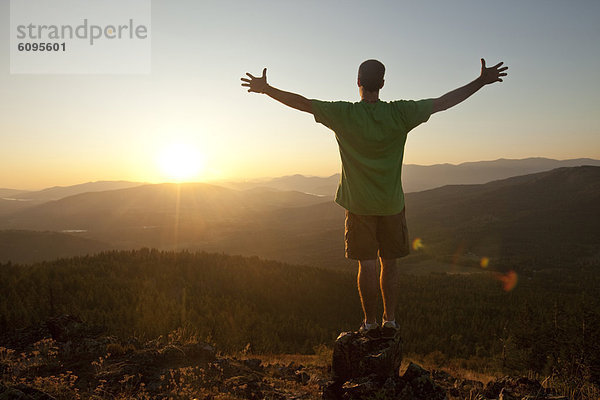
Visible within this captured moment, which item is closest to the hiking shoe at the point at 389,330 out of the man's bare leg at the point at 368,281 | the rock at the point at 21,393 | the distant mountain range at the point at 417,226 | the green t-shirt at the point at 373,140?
the man's bare leg at the point at 368,281

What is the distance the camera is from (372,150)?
3.47 meters

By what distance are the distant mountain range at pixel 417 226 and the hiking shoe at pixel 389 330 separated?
4990 centimetres

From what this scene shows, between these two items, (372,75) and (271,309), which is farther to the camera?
(271,309)

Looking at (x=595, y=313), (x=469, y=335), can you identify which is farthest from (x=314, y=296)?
(x=595, y=313)

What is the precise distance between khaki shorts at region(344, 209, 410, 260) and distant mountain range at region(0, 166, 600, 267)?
1981 inches

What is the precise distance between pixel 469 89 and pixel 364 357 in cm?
298

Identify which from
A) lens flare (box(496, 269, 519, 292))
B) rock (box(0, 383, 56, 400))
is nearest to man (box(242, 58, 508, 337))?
rock (box(0, 383, 56, 400))

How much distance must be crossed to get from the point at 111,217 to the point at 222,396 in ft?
468

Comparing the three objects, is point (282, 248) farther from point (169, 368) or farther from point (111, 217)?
point (111, 217)

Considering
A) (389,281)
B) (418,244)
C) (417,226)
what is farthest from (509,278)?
(417,226)

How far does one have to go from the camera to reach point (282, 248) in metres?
74.8

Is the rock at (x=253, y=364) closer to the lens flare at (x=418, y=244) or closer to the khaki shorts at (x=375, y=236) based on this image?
the khaki shorts at (x=375, y=236)

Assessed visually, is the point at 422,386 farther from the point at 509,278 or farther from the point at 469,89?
the point at 509,278

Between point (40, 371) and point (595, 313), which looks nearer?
point (40, 371)
